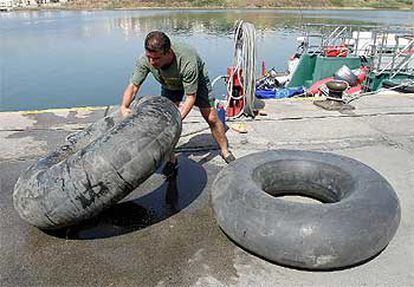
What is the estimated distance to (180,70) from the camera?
3895 millimetres

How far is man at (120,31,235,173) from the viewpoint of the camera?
357 centimetres

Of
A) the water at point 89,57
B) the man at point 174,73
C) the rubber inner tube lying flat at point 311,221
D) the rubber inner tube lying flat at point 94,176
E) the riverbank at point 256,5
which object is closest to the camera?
the rubber inner tube lying flat at point 311,221

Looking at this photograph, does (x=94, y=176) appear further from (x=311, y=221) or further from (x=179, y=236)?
(x=311, y=221)

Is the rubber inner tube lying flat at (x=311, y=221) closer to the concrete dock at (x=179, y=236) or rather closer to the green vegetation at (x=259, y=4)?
the concrete dock at (x=179, y=236)

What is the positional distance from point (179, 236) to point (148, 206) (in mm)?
610

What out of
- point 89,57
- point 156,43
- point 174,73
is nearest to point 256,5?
point 89,57

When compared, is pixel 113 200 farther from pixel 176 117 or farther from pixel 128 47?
pixel 128 47

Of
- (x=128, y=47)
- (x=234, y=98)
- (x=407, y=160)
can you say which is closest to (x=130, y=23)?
(x=128, y=47)

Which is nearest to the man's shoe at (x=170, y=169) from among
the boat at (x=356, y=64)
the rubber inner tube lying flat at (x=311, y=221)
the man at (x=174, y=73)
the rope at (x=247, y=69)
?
the man at (x=174, y=73)

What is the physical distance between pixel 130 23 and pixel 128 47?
39.3ft

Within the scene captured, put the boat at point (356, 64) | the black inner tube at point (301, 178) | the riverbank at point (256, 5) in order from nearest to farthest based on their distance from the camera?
the black inner tube at point (301, 178) → the boat at point (356, 64) → the riverbank at point (256, 5)

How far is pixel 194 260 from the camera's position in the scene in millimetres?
3064

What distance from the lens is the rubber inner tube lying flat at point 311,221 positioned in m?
2.88

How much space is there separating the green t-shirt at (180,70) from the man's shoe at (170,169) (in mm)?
953
